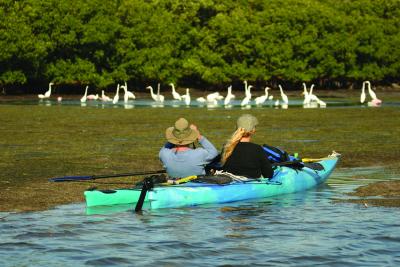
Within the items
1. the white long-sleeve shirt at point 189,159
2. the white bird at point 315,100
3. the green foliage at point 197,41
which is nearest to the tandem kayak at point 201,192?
the white long-sleeve shirt at point 189,159

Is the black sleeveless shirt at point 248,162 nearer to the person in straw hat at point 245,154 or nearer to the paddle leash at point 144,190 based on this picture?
the person in straw hat at point 245,154

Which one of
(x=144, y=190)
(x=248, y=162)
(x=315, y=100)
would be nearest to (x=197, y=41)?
(x=315, y=100)

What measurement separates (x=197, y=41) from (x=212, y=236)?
290 ft

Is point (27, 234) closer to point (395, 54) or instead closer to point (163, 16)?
point (163, 16)

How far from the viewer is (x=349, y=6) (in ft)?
363

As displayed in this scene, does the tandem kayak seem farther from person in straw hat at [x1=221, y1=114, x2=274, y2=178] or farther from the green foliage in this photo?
the green foliage

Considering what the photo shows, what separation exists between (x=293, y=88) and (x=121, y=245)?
314 ft

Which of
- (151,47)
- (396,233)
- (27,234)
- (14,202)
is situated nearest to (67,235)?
(27,234)

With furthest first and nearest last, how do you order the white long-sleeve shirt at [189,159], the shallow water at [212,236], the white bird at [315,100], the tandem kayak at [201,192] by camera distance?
the white bird at [315,100]
the white long-sleeve shirt at [189,159]
the tandem kayak at [201,192]
the shallow water at [212,236]

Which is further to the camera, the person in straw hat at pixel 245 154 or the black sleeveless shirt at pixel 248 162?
the black sleeveless shirt at pixel 248 162

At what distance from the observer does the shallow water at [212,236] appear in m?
12.1

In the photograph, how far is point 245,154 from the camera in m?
16.7

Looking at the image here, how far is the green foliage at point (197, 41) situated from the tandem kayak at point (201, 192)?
65981 millimetres

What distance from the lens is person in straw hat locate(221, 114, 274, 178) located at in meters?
16.4
